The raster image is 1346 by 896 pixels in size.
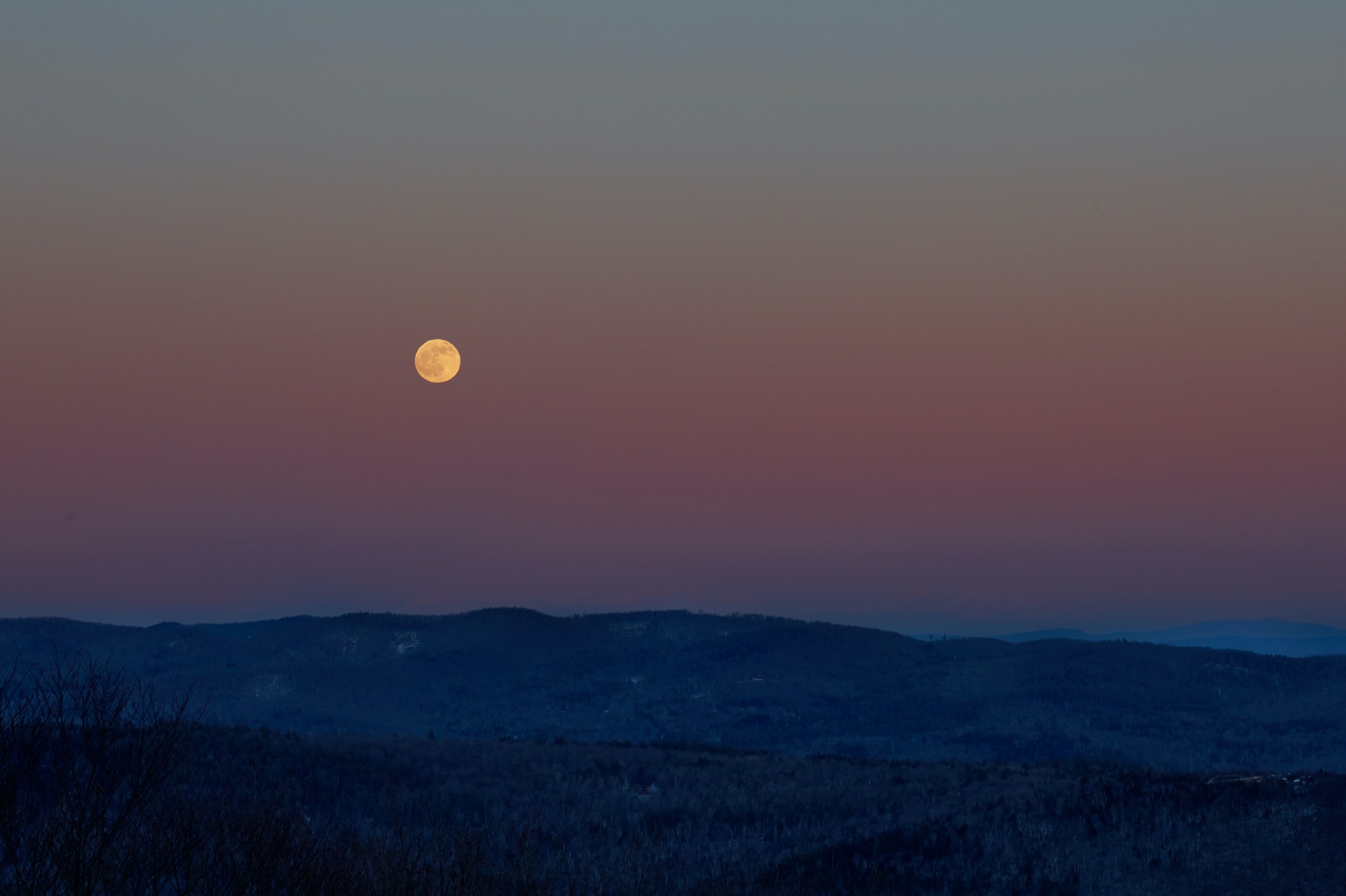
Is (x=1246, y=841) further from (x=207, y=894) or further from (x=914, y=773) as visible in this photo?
(x=207, y=894)

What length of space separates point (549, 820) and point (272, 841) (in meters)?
49.1

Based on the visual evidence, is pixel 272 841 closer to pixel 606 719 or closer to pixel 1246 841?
pixel 1246 841

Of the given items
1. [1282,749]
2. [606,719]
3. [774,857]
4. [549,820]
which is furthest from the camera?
[606,719]

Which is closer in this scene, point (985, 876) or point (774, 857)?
point (985, 876)

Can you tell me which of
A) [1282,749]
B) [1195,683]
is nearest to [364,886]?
[1282,749]

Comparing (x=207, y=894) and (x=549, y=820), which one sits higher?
(x=207, y=894)

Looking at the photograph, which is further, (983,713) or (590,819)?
(983,713)

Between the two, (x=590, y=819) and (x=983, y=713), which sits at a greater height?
(x=983, y=713)

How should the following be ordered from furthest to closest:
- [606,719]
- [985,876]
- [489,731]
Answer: [606,719] → [489,731] → [985,876]

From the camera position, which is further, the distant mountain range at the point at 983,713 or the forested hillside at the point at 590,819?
the distant mountain range at the point at 983,713

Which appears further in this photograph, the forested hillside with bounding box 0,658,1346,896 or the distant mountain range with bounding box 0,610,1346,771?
the distant mountain range with bounding box 0,610,1346,771

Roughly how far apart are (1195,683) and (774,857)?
453 feet

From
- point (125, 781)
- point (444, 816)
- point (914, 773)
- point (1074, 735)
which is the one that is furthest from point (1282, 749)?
point (125, 781)

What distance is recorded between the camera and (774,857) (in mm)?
63938
